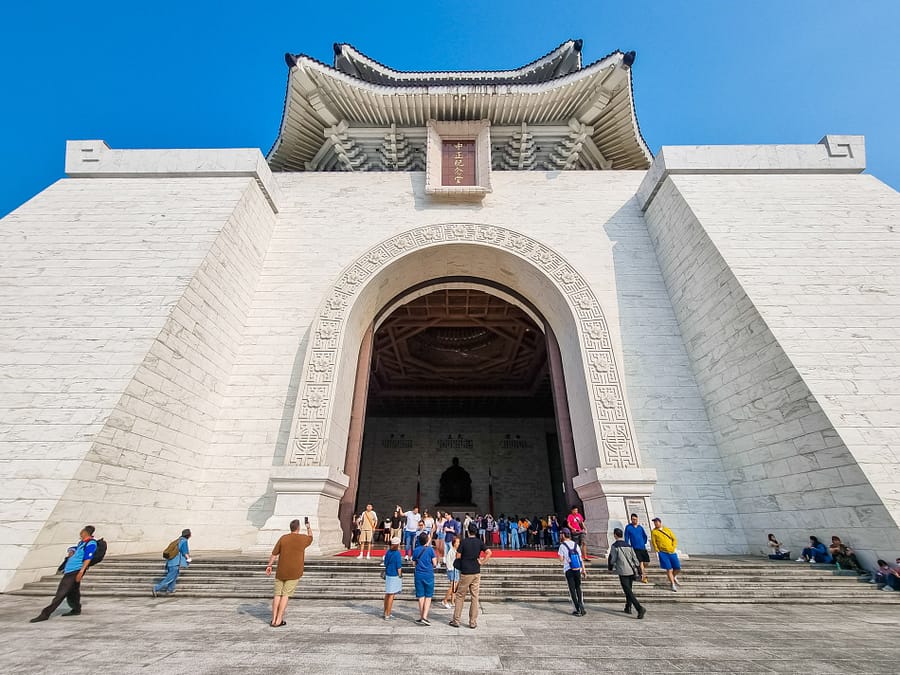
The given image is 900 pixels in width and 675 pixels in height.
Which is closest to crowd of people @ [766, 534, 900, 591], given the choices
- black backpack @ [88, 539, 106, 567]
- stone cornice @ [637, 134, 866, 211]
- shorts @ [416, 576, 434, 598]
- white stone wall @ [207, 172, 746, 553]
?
white stone wall @ [207, 172, 746, 553]

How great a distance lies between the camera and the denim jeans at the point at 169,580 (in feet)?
14.0

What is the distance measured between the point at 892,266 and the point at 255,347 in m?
11.2

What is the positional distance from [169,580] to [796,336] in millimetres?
8694

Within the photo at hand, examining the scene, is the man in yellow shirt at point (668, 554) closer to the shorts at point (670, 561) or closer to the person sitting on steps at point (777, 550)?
the shorts at point (670, 561)

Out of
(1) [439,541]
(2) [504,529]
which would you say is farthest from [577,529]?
(2) [504,529]

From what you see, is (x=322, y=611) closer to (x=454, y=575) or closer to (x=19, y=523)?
(x=454, y=575)

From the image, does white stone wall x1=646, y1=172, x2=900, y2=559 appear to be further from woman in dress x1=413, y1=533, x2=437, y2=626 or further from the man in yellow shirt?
woman in dress x1=413, y1=533, x2=437, y2=626

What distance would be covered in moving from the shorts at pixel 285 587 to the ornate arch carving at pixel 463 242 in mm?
A: 2989

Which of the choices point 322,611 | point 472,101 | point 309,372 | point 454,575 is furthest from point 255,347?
point 472,101

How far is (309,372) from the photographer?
7117 millimetres

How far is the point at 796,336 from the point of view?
18.9 ft

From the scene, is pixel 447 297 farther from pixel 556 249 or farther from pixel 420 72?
pixel 420 72

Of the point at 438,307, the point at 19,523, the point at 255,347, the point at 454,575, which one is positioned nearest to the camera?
the point at 454,575

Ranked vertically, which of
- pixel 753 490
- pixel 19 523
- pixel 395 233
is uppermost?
pixel 395 233
